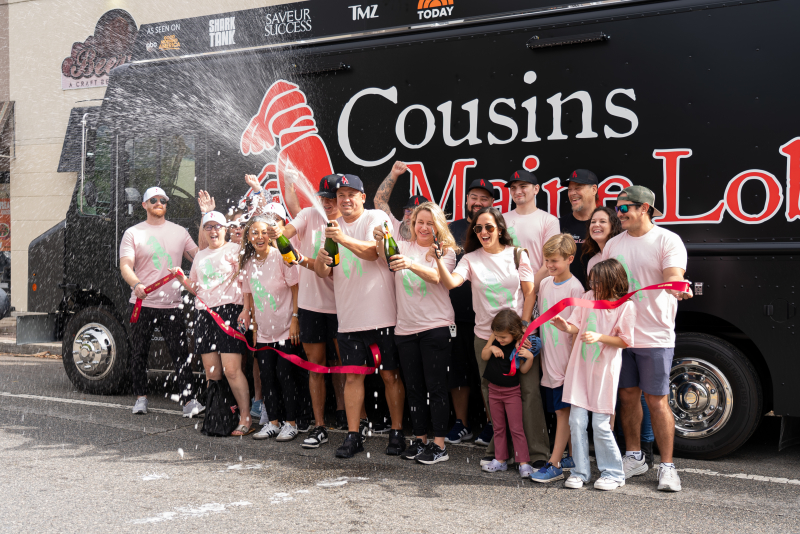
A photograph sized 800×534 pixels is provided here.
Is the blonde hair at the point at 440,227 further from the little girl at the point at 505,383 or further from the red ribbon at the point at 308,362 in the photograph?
the red ribbon at the point at 308,362

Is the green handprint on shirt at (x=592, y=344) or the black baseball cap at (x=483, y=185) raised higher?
the black baseball cap at (x=483, y=185)

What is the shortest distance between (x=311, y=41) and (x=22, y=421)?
4.18 metres

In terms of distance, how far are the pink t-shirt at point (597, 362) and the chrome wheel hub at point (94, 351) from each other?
5065 mm

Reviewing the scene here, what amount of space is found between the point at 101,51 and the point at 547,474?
1454 centimetres

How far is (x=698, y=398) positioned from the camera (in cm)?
528

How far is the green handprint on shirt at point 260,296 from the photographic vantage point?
591cm

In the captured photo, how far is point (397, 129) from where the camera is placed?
6.07m

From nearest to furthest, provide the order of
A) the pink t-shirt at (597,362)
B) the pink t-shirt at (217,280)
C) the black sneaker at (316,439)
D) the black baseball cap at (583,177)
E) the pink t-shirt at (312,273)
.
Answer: the pink t-shirt at (597,362), the black baseball cap at (583,177), the black sneaker at (316,439), the pink t-shirt at (312,273), the pink t-shirt at (217,280)

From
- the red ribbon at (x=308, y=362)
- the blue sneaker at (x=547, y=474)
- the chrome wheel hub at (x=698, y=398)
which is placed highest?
the red ribbon at (x=308, y=362)

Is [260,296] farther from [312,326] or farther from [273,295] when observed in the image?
[312,326]

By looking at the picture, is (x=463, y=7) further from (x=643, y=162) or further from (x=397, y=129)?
(x=643, y=162)

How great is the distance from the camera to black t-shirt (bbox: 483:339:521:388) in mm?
4898

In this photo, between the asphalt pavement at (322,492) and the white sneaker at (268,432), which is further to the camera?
the white sneaker at (268,432)

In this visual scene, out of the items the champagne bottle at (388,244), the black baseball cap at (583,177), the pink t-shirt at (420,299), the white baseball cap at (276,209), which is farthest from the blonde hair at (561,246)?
the white baseball cap at (276,209)
